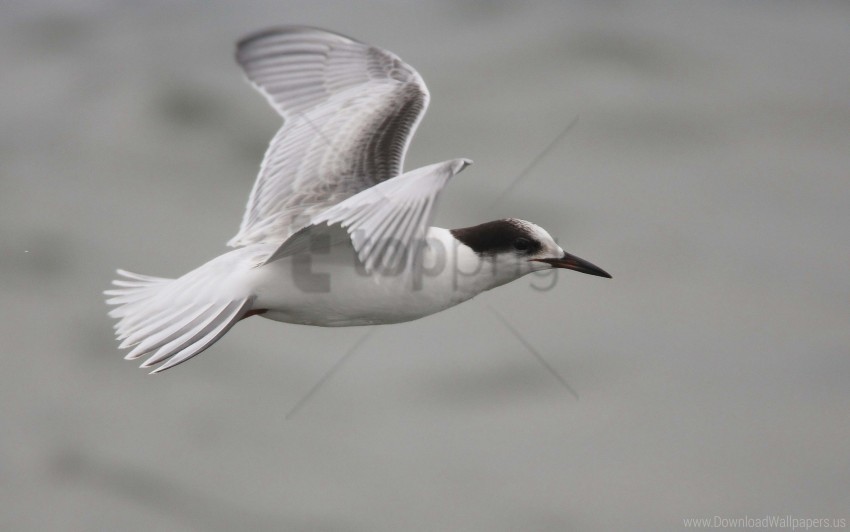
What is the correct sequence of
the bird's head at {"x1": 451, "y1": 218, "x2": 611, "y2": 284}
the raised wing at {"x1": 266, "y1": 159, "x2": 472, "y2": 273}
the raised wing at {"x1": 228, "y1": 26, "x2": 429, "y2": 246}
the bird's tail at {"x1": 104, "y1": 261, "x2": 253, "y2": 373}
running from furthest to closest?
the raised wing at {"x1": 228, "y1": 26, "x2": 429, "y2": 246} → the bird's head at {"x1": 451, "y1": 218, "x2": 611, "y2": 284} → the bird's tail at {"x1": 104, "y1": 261, "x2": 253, "y2": 373} → the raised wing at {"x1": 266, "y1": 159, "x2": 472, "y2": 273}

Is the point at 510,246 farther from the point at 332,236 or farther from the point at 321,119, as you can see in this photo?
the point at 321,119

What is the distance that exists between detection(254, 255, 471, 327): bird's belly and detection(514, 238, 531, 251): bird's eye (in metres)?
0.50

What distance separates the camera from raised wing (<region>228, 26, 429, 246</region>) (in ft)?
21.4

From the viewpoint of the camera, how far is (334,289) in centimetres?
574

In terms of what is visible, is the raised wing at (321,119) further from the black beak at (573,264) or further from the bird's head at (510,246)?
the black beak at (573,264)

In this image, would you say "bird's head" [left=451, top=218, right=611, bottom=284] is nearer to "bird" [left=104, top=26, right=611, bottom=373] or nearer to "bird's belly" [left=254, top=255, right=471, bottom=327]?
"bird" [left=104, top=26, right=611, bottom=373]

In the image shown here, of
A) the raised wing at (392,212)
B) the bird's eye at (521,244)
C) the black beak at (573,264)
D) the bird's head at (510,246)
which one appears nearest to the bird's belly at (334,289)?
the bird's head at (510,246)

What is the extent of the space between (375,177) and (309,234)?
1167 millimetres

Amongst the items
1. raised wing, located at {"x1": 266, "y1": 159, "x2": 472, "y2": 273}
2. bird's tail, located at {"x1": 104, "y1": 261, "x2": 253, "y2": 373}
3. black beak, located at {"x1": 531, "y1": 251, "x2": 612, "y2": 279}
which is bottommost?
black beak, located at {"x1": 531, "y1": 251, "x2": 612, "y2": 279}

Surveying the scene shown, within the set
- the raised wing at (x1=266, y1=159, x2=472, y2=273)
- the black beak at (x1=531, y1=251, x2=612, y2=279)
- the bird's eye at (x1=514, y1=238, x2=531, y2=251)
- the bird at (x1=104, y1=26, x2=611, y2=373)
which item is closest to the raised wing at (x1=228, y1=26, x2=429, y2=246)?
the bird at (x1=104, y1=26, x2=611, y2=373)

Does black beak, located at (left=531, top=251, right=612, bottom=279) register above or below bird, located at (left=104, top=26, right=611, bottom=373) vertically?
below

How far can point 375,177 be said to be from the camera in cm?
655

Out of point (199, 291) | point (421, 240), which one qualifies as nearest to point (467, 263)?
point (421, 240)

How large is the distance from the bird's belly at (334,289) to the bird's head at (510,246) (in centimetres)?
35
